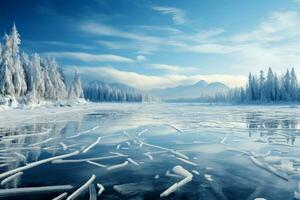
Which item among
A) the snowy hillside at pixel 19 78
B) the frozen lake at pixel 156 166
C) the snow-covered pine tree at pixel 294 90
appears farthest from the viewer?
the snow-covered pine tree at pixel 294 90

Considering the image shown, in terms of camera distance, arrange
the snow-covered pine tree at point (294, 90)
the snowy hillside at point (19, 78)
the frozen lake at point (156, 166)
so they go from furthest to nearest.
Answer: the snow-covered pine tree at point (294, 90)
the snowy hillside at point (19, 78)
the frozen lake at point (156, 166)

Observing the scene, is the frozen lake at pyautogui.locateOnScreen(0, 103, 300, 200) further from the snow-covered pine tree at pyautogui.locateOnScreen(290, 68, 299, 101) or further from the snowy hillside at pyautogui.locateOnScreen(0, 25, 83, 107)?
the snow-covered pine tree at pyautogui.locateOnScreen(290, 68, 299, 101)

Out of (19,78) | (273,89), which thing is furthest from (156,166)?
(273,89)

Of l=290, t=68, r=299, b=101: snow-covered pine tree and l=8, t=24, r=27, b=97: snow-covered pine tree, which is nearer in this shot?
l=8, t=24, r=27, b=97: snow-covered pine tree

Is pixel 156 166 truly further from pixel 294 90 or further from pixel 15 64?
pixel 294 90

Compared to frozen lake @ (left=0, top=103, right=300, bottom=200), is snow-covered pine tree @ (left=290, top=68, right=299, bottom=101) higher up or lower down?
higher up

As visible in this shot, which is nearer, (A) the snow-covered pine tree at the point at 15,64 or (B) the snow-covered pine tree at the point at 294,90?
→ (A) the snow-covered pine tree at the point at 15,64

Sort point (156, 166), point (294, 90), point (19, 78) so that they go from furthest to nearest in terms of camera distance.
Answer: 1. point (294, 90)
2. point (19, 78)
3. point (156, 166)

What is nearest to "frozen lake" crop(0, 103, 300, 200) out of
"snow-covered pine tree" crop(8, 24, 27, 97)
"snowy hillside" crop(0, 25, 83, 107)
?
"snowy hillside" crop(0, 25, 83, 107)

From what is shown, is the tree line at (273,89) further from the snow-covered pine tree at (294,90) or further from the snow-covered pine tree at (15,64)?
the snow-covered pine tree at (15,64)

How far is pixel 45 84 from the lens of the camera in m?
77.2

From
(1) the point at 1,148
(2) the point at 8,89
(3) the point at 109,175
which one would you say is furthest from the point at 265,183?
(2) the point at 8,89

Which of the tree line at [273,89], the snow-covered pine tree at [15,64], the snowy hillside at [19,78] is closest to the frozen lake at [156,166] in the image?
the snowy hillside at [19,78]

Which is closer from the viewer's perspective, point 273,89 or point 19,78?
point 19,78
